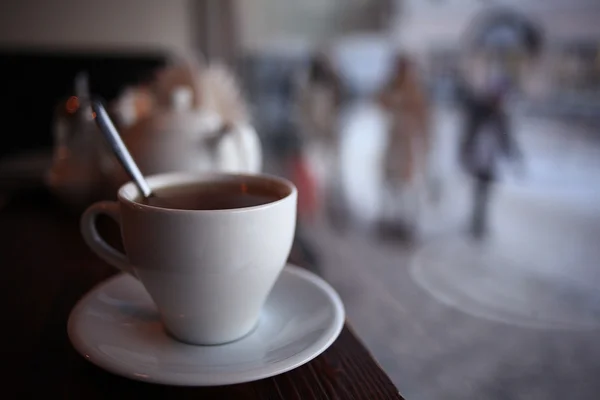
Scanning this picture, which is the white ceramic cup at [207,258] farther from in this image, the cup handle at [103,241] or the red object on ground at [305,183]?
the red object on ground at [305,183]

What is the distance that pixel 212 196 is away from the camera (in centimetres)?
38

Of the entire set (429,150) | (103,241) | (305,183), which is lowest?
(305,183)

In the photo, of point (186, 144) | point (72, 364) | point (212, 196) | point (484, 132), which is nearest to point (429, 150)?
point (484, 132)

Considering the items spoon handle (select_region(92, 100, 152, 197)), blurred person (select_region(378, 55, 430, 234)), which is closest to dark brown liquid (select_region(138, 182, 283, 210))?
spoon handle (select_region(92, 100, 152, 197))

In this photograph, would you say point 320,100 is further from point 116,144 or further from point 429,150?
point 116,144

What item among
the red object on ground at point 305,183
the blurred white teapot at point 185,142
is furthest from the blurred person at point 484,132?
the blurred white teapot at point 185,142

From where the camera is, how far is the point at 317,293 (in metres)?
0.39

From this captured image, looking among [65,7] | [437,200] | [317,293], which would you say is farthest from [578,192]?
[65,7]

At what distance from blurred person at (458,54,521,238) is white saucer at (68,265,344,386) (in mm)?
668

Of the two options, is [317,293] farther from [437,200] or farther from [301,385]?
[437,200]

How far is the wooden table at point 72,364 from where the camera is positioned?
292 millimetres

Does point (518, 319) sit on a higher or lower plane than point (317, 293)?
lower

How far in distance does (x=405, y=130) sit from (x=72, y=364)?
102cm

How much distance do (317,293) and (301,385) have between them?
0.10 m
